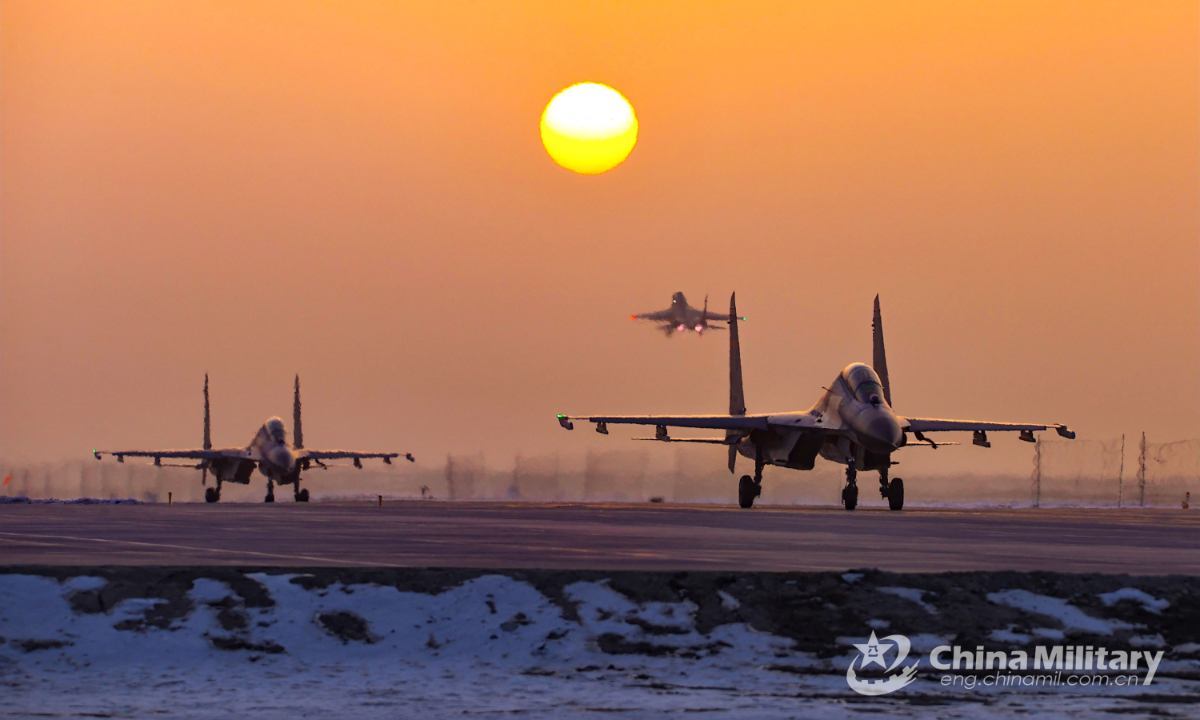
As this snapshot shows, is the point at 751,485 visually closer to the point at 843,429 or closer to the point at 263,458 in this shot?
the point at 843,429

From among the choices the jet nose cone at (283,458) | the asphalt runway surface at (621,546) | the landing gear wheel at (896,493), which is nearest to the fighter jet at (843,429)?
the landing gear wheel at (896,493)

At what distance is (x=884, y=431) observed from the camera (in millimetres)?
40688

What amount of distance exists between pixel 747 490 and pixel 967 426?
8170mm

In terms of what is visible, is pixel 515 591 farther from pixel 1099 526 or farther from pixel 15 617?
pixel 1099 526

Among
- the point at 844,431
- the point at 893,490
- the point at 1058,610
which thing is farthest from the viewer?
the point at 893,490

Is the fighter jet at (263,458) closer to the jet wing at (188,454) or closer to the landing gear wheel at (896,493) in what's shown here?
the jet wing at (188,454)

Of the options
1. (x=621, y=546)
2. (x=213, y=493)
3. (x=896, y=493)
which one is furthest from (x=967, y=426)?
(x=213, y=493)

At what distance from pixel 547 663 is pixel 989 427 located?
130ft

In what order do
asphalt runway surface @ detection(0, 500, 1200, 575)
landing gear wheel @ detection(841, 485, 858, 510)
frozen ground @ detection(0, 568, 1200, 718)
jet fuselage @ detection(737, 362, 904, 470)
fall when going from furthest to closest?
landing gear wheel @ detection(841, 485, 858, 510) < jet fuselage @ detection(737, 362, 904, 470) < asphalt runway surface @ detection(0, 500, 1200, 575) < frozen ground @ detection(0, 568, 1200, 718)

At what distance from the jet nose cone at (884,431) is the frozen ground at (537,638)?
87.6 feet

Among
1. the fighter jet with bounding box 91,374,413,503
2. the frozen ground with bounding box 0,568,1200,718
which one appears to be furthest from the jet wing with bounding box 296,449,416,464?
the frozen ground with bounding box 0,568,1200,718

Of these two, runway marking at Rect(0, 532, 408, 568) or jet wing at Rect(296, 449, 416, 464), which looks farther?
jet wing at Rect(296, 449, 416, 464)

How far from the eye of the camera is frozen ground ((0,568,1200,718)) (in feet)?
32.2

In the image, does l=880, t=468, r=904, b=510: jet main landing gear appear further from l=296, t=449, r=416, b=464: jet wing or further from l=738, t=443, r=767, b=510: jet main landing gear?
l=296, t=449, r=416, b=464: jet wing
